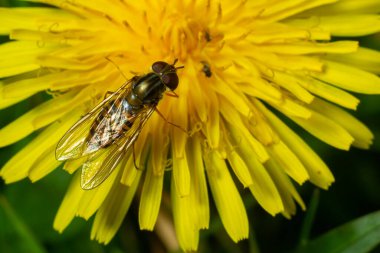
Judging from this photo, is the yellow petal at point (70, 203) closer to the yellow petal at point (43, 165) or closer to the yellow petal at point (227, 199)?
the yellow petal at point (43, 165)

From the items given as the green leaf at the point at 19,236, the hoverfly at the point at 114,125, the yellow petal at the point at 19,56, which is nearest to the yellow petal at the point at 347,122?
the hoverfly at the point at 114,125

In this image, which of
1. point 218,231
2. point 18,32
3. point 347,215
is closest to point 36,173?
point 18,32

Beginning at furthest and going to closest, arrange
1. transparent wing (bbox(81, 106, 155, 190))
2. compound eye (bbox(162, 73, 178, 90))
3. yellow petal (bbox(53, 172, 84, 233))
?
1. yellow petal (bbox(53, 172, 84, 233))
2. compound eye (bbox(162, 73, 178, 90))
3. transparent wing (bbox(81, 106, 155, 190))

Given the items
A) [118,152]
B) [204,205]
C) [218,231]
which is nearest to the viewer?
[118,152]

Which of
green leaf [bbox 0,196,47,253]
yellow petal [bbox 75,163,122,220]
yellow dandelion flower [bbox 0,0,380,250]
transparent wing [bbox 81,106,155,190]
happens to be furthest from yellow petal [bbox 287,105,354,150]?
green leaf [bbox 0,196,47,253]

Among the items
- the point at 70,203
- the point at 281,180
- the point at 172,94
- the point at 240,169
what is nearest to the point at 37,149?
the point at 70,203

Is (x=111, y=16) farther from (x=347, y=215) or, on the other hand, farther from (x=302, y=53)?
(x=347, y=215)

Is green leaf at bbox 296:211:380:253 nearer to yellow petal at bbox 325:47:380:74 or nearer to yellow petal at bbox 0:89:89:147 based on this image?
yellow petal at bbox 325:47:380:74
